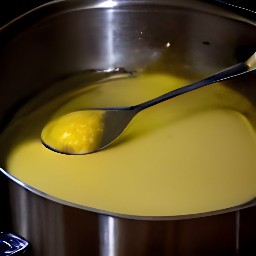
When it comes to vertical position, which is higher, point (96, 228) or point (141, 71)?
point (141, 71)

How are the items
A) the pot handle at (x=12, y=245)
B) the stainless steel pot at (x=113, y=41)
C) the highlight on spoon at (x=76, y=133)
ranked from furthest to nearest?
the stainless steel pot at (x=113, y=41)
the highlight on spoon at (x=76, y=133)
the pot handle at (x=12, y=245)

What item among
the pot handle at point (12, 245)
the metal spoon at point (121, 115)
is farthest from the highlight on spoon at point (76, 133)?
the pot handle at point (12, 245)

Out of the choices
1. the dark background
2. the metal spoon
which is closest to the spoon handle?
the metal spoon

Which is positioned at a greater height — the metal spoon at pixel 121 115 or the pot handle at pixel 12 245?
the metal spoon at pixel 121 115

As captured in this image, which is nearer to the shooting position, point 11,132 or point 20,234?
point 20,234

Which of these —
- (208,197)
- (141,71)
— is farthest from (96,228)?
(141,71)

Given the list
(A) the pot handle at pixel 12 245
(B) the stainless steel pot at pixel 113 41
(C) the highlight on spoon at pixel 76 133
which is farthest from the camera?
(B) the stainless steel pot at pixel 113 41

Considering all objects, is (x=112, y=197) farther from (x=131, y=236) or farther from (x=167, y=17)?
(x=167, y=17)

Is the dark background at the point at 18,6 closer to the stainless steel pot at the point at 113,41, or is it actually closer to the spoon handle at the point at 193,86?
the stainless steel pot at the point at 113,41
